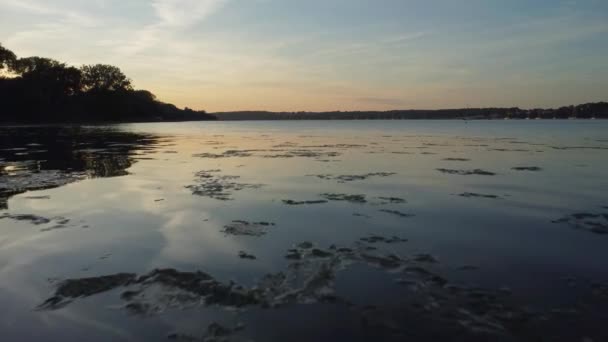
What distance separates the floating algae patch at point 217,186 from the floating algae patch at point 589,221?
34.5 ft

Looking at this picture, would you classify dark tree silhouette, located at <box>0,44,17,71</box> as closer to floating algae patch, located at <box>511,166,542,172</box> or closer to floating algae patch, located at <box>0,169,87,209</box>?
floating algae patch, located at <box>0,169,87,209</box>

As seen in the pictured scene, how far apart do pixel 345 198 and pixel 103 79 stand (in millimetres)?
160135

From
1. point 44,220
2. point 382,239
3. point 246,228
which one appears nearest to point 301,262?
point 382,239

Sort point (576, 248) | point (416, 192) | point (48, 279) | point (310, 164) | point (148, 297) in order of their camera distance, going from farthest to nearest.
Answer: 1. point (310, 164)
2. point (416, 192)
3. point (576, 248)
4. point (48, 279)
5. point (148, 297)

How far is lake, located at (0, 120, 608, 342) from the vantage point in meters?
5.29

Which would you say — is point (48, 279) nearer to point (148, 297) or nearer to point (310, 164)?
point (148, 297)

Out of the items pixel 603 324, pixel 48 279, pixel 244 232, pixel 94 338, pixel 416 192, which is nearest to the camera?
pixel 94 338

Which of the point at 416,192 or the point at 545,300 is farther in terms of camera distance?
the point at 416,192

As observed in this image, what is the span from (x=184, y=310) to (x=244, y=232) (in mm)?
4010

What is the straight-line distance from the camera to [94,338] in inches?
195

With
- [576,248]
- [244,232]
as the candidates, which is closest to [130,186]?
[244,232]

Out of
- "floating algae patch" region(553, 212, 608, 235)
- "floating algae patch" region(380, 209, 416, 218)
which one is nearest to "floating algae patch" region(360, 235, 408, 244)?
"floating algae patch" region(380, 209, 416, 218)

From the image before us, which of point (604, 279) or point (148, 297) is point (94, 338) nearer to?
point (148, 297)

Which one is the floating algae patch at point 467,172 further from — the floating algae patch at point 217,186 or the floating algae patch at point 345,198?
the floating algae patch at point 217,186
